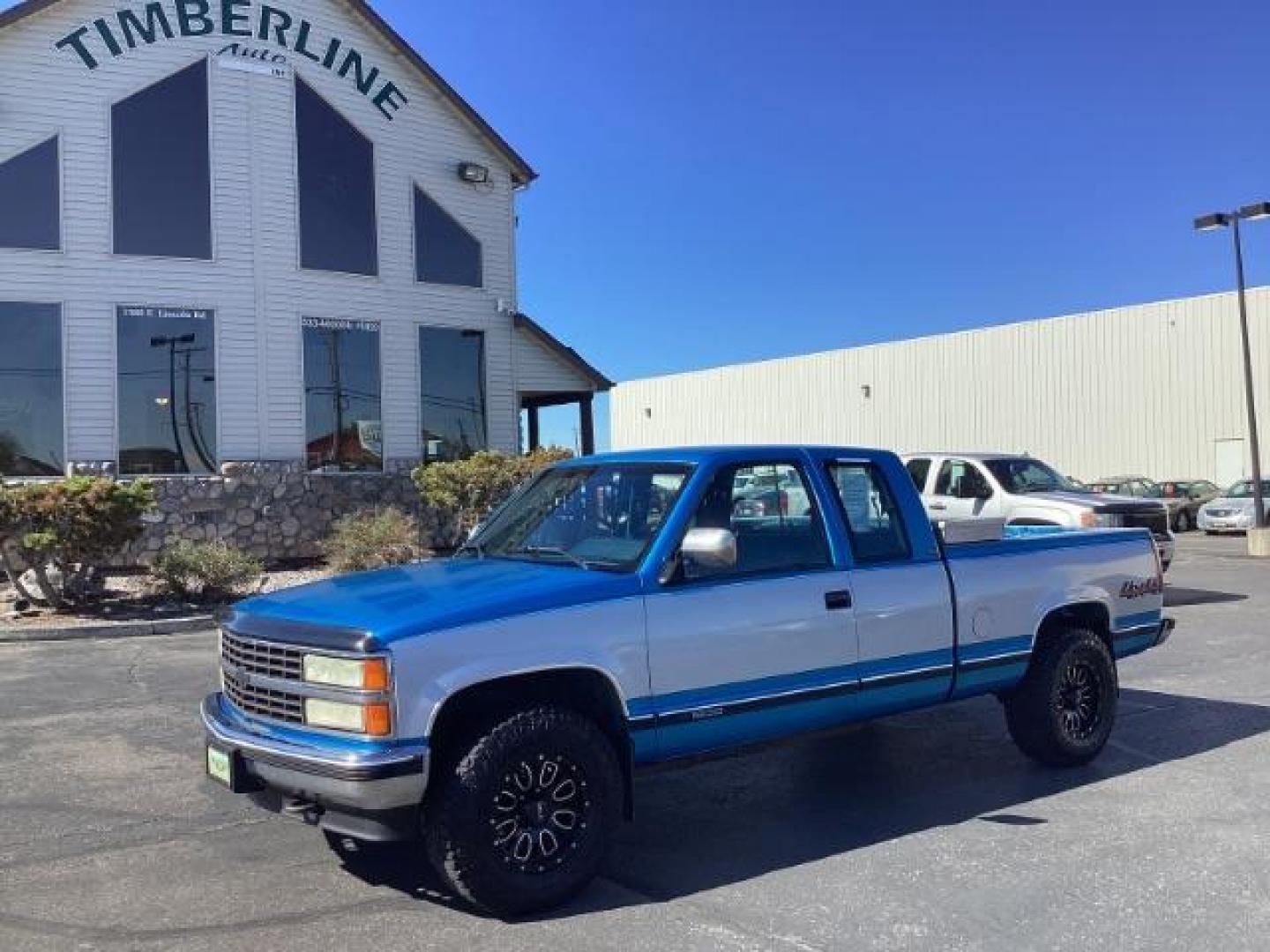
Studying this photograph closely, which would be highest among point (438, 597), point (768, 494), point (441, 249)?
point (441, 249)

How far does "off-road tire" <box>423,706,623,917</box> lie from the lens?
437 cm

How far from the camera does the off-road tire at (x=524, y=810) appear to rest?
4.37 meters

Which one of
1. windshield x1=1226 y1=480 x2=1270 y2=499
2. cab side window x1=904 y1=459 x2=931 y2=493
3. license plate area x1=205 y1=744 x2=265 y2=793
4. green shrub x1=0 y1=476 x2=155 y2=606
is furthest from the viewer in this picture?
windshield x1=1226 y1=480 x2=1270 y2=499

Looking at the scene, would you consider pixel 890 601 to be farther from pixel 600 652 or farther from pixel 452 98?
pixel 452 98

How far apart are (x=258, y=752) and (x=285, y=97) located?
16586 mm

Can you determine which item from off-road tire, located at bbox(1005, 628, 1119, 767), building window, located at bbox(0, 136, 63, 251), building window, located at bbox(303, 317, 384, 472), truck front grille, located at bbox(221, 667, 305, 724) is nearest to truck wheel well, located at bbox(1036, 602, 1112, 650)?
Answer: off-road tire, located at bbox(1005, 628, 1119, 767)

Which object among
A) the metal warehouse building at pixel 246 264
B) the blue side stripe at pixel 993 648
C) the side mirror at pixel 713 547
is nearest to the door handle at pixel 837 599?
the side mirror at pixel 713 547

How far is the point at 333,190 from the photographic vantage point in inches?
760

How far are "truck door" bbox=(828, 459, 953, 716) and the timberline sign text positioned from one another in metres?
16.0

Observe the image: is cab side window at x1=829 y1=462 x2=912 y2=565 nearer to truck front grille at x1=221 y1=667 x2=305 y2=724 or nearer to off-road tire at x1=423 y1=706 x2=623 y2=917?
off-road tire at x1=423 y1=706 x2=623 y2=917

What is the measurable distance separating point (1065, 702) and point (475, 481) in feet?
41.8

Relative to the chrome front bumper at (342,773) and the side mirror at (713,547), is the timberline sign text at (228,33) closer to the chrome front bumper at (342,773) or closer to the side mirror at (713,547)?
the chrome front bumper at (342,773)

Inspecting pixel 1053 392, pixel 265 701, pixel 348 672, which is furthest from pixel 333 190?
pixel 1053 392

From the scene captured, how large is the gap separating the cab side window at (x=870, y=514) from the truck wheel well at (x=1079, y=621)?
1.20 metres
